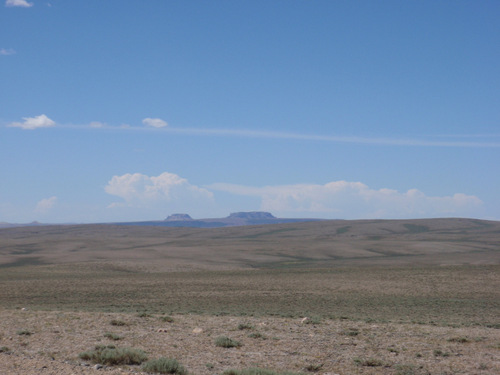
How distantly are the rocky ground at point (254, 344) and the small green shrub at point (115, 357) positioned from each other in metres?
0.32

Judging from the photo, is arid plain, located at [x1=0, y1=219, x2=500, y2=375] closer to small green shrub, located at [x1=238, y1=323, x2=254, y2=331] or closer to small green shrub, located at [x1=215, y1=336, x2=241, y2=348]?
small green shrub, located at [x1=238, y1=323, x2=254, y2=331]

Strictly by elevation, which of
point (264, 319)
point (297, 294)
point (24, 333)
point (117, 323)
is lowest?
point (297, 294)

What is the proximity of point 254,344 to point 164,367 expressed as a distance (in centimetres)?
421

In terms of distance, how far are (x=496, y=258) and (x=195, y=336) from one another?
71.6m

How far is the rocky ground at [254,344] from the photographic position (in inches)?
458

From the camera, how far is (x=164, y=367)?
10.6m

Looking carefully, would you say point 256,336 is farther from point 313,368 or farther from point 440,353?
point 440,353

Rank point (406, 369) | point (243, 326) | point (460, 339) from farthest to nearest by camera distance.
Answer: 1. point (243, 326)
2. point (460, 339)
3. point (406, 369)

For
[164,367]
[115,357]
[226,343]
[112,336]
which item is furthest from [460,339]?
[112,336]

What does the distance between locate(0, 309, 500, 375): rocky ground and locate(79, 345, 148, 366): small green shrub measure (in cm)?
32

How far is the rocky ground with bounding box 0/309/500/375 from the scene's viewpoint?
1162 cm

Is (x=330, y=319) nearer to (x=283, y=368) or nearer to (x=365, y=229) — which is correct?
(x=283, y=368)

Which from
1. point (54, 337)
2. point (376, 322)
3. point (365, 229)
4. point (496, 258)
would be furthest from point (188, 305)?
point (365, 229)

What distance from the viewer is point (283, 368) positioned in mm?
11625
